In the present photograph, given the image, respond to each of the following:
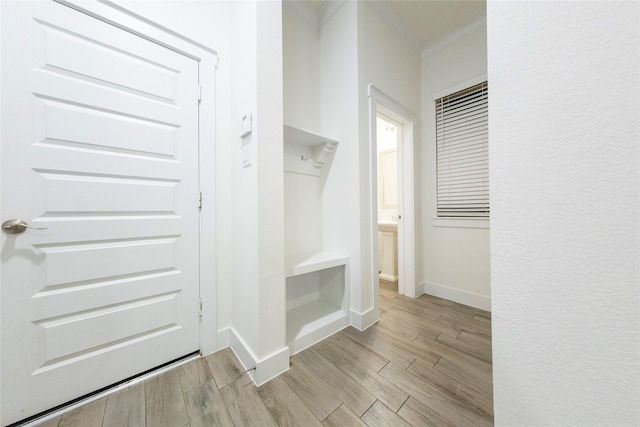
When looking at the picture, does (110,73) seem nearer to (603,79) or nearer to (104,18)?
(104,18)

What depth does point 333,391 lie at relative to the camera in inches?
46.3

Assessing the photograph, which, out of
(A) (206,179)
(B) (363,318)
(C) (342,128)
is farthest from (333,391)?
(C) (342,128)

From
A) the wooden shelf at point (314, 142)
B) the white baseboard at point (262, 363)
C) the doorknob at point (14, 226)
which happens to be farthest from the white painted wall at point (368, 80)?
the doorknob at point (14, 226)

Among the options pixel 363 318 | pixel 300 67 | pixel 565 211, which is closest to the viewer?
pixel 565 211

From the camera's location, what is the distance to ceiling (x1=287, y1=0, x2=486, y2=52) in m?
2.02

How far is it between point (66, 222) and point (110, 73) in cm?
86

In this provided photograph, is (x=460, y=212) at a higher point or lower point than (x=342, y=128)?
lower

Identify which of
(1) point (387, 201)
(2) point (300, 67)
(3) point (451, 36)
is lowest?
(1) point (387, 201)

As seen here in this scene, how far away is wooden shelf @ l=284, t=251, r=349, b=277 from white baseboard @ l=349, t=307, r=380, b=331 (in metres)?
0.45

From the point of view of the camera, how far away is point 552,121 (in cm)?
48

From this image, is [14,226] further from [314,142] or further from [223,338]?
[314,142]

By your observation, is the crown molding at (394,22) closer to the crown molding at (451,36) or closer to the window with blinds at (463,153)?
the crown molding at (451,36)

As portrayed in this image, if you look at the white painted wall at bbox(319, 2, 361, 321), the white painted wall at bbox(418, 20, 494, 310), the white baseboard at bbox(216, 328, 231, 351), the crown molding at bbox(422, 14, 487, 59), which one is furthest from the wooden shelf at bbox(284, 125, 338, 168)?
the crown molding at bbox(422, 14, 487, 59)

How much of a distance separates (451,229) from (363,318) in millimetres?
1445
